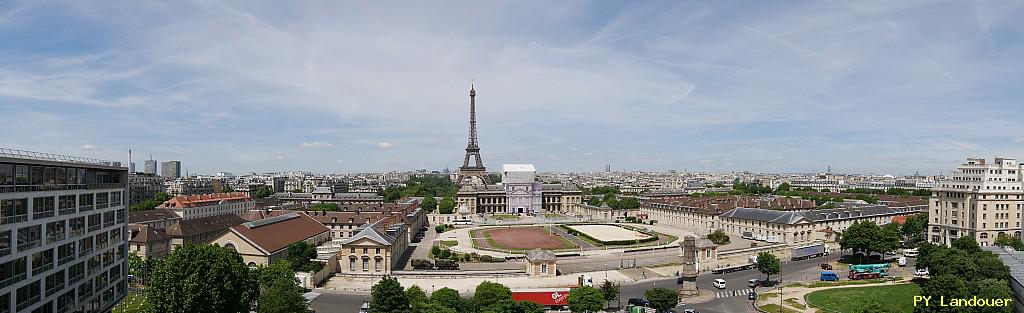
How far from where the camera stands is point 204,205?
100375mm

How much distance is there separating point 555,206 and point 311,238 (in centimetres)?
8294

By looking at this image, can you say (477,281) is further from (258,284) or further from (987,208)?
(987,208)

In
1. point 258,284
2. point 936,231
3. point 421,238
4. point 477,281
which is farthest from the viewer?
point 421,238

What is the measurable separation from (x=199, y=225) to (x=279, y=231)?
44.5 feet

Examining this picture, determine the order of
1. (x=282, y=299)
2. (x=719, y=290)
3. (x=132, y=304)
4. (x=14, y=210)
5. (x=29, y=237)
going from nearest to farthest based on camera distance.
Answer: (x=14, y=210) < (x=29, y=237) < (x=282, y=299) < (x=132, y=304) < (x=719, y=290)

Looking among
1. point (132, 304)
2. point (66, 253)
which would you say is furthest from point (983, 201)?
point (66, 253)

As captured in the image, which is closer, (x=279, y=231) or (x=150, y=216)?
(x=279, y=231)

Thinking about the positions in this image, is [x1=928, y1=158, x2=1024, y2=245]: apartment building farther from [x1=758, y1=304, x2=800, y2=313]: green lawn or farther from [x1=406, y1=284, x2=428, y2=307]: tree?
[x1=406, y1=284, x2=428, y2=307]: tree

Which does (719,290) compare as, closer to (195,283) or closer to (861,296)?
(861,296)

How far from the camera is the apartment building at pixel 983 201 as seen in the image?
70438mm

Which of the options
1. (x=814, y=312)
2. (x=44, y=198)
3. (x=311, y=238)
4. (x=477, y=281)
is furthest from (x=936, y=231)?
(x=44, y=198)

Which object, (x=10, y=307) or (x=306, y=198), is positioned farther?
(x=306, y=198)

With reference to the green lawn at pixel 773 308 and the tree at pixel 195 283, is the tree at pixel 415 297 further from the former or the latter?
the green lawn at pixel 773 308

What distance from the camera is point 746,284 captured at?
5262 cm
